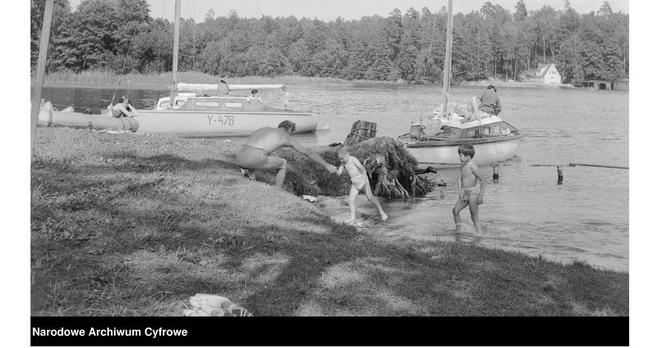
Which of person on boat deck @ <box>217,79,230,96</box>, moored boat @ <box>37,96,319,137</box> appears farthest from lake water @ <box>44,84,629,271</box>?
person on boat deck @ <box>217,79,230,96</box>

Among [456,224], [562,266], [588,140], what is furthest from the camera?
[588,140]

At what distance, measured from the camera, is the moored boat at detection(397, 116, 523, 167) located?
2241 centimetres

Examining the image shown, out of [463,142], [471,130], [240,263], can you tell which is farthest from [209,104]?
[240,263]

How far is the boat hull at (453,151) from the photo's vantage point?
22.3 metres

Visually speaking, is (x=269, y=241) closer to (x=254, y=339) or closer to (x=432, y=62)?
(x=254, y=339)

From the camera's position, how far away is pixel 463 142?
23.0m

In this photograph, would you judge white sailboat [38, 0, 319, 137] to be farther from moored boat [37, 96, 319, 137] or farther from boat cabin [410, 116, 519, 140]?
boat cabin [410, 116, 519, 140]

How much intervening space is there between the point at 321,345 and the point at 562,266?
4.29 metres

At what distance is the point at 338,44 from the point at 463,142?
81.2 m

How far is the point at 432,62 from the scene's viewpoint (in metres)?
99.3

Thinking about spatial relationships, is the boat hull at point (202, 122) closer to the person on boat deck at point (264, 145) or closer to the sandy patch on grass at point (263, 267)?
the person on boat deck at point (264, 145)

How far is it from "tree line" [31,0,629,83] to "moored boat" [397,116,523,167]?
4.86 meters

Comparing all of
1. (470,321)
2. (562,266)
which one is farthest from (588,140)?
(470,321)

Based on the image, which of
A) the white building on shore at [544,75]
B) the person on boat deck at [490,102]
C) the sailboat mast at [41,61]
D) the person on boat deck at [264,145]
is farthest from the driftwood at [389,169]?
the white building on shore at [544,75]
